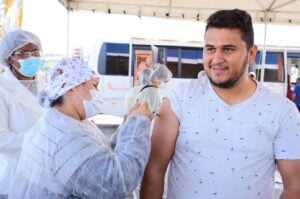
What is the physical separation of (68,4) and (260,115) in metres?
5.35

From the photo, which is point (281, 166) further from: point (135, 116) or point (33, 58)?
point (33, 58)

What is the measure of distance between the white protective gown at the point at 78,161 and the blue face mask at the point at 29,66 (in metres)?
0.98

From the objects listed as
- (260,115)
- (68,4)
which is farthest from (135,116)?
(68,4)

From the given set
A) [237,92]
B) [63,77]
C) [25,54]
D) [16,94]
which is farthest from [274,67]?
[63,77]

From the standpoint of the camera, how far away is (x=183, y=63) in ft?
36.4

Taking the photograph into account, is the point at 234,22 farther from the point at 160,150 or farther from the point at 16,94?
the point at 16,94

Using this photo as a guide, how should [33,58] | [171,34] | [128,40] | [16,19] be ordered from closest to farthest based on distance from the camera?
[33,58], [16,19], [128,40], [171,34]

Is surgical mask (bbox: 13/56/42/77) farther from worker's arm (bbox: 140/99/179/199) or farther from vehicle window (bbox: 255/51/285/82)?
vehicle window (bbox: 255/51/285/82)

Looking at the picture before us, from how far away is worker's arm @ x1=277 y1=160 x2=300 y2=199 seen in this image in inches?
53.0

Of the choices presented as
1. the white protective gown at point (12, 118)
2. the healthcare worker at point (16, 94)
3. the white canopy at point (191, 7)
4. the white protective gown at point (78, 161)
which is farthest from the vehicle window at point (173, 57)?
the white protective gown at point (78, 161)

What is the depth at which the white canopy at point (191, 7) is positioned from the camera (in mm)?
6363

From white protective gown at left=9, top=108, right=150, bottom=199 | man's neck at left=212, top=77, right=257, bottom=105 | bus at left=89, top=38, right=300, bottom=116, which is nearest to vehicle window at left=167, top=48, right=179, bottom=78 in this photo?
bus at left=89, top=38, right=300, bottom=116

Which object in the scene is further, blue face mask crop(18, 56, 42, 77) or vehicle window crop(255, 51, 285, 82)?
vehicle window crop(255, 51, 285, 82)

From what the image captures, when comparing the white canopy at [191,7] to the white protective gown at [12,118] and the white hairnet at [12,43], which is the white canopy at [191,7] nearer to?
the white hairnet at [12,43]
